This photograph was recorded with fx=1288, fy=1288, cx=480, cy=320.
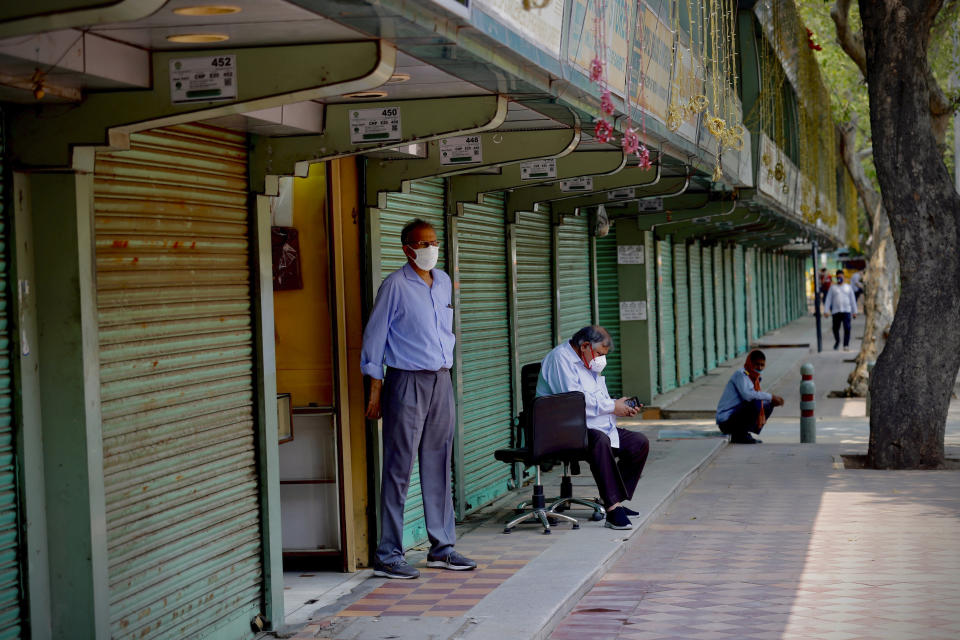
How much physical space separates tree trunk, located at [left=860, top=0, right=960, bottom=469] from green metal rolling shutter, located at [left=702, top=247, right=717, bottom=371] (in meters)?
12.3

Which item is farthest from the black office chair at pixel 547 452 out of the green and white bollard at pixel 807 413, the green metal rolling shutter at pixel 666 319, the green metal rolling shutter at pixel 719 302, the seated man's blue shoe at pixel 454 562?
the green metal rolling shutter at pixel 719 302

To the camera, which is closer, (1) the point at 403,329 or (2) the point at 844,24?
(1) the point at 403,329

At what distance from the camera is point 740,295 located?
32.5 meters

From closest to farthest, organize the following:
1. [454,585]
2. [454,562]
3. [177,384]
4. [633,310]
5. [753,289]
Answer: [177,384] → [454,585] → [454,562] → [633,310] → [753,289]

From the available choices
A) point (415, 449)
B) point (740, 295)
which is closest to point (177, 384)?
point (415, 449)

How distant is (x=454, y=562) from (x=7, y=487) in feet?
12.0

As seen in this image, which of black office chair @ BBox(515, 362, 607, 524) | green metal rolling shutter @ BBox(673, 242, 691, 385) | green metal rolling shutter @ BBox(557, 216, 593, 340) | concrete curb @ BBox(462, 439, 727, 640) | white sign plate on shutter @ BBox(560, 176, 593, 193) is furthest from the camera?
green metal rolling shutter @ BBox(673, 242, 691, 385)

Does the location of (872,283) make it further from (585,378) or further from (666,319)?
(585,378)

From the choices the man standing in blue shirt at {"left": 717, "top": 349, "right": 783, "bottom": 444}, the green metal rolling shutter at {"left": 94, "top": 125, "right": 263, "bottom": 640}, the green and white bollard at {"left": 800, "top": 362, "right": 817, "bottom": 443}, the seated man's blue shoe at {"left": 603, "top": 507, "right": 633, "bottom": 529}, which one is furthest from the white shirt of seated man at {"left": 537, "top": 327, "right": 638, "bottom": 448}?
the green and white bollard at {"left": 800, "top": 362, "right": 817, "bottom": 443}

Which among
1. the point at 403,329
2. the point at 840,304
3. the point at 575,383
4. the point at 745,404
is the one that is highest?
the point at 403,329

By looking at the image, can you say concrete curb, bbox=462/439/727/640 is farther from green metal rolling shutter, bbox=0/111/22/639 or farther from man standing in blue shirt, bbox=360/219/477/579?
green metal rolling shutter, bbox=0/111/22/639

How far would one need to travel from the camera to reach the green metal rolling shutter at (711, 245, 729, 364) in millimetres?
27178

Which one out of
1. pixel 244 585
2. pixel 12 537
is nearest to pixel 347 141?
pixel 244 585

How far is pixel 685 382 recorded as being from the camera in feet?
73.3
